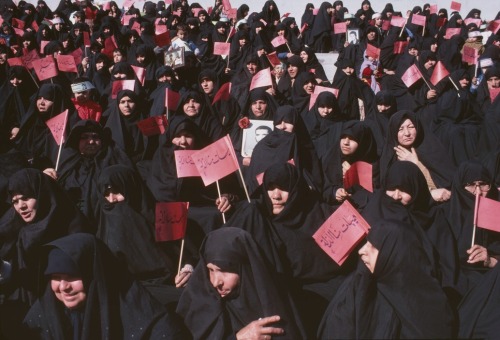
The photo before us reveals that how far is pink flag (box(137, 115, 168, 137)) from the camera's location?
5.58 meters

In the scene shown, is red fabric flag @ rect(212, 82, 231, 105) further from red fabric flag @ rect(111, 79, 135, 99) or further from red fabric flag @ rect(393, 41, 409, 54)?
red fabric flag @ rect(393, 41, 409, 54)

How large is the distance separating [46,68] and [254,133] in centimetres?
338

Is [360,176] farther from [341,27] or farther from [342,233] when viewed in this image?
[341,27]

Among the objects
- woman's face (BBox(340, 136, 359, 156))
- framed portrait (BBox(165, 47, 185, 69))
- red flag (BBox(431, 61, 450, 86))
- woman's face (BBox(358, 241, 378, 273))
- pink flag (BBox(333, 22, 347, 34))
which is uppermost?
framed portrait (BBox(165, 47, 185, 69))

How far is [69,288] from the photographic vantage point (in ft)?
8.32

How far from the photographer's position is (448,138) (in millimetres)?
6598

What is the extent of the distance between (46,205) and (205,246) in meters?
1.27

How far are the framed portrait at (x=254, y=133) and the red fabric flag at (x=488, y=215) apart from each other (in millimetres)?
2436

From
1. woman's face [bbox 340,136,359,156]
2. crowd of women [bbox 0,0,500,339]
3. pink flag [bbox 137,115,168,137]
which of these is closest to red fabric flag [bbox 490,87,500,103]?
crowd of women [bbox 0,0,500,339]

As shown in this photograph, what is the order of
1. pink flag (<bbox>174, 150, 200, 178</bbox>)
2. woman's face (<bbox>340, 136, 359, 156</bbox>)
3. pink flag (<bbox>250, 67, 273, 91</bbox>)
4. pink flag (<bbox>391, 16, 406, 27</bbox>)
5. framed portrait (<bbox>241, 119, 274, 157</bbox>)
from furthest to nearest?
pink flag (<bbox>391, 16, 406, 27</bbox>), pink flag (<bbox>250, 67, 273, 91</bbox>), framed portrait (<bbox>241, 119, 274, 157</bbox>), woman's face (<bbox>340, 136, 359, 156</bbox>), pink flag (<bbox>174, 150, 200, 178</bbox>)

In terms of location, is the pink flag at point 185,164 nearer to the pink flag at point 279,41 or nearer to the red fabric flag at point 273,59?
the red fabric flag at point 273,59

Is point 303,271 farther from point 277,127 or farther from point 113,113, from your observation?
point 113,113

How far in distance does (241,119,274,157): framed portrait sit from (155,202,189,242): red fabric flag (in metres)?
2.03

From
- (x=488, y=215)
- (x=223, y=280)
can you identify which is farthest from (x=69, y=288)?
(x=488, y=215)
